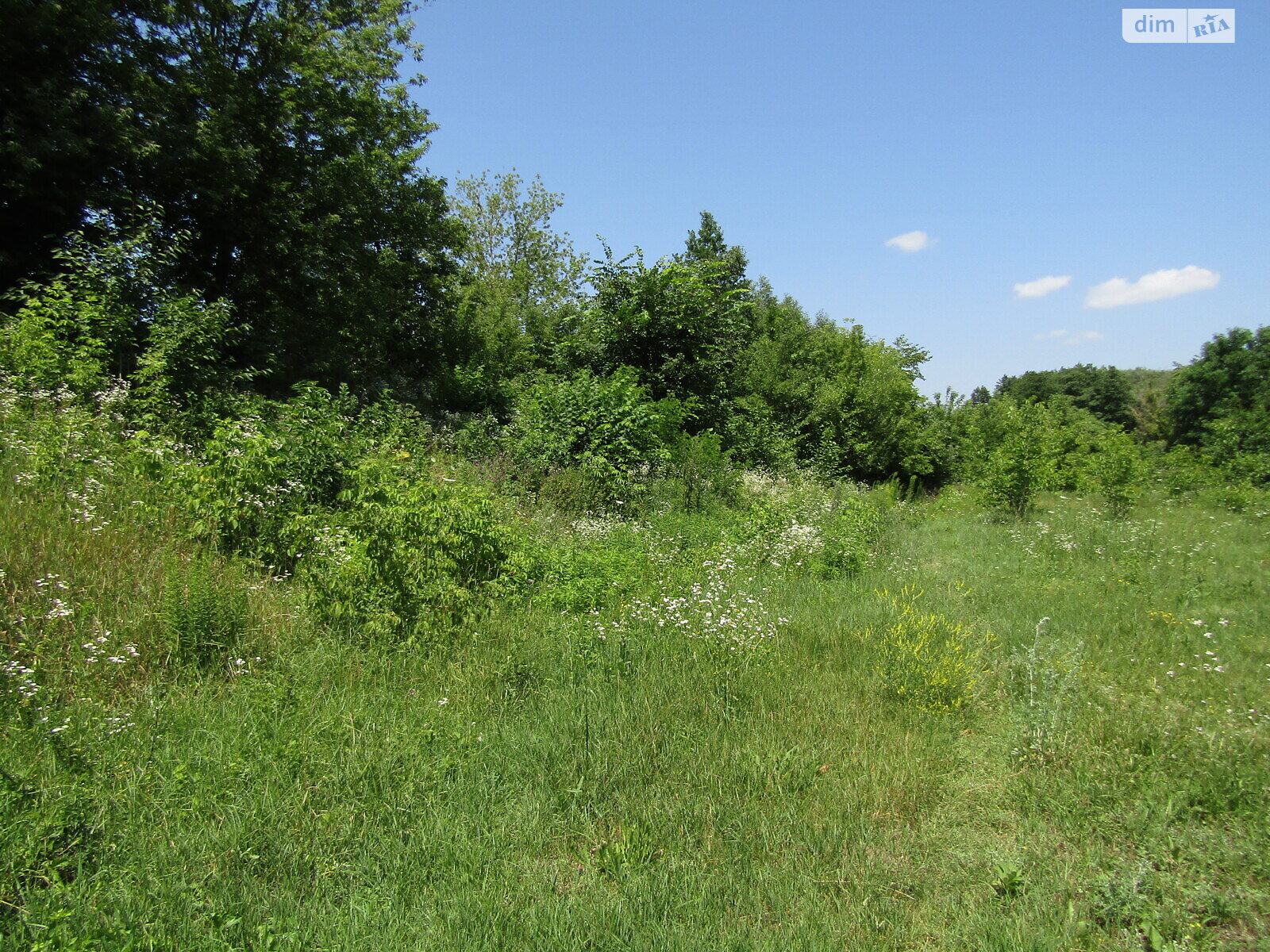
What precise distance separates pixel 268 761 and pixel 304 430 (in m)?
4.68

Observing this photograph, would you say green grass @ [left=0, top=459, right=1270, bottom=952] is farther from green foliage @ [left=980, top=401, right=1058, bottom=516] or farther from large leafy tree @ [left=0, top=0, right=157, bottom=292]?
large leafy tree @ [left=0, top=0, right=157, bottom=292]

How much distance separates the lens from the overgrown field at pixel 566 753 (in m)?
Answer: 2.76

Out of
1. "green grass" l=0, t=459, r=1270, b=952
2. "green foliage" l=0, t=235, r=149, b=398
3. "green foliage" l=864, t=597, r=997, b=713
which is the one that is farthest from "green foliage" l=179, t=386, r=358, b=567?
"green foliage" l=864, t=597, r=997, b=713

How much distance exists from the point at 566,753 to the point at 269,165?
16.1 m

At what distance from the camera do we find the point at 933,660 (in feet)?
17.1

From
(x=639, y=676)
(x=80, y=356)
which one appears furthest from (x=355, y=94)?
(x=639, y=676)

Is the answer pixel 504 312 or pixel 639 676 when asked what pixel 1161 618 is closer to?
pixel 639 676

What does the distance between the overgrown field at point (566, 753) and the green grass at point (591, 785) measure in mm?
19

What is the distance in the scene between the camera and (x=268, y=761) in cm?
341

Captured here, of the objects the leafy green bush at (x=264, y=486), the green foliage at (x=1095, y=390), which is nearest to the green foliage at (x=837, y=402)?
the leafy green bush at (x=264, y=486)

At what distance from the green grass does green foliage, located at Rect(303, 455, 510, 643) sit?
24 centimetres

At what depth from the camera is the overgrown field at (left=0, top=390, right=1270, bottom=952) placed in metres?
2.76

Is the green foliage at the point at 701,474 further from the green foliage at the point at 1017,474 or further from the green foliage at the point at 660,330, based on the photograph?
the green foliage at the point at 1017,474

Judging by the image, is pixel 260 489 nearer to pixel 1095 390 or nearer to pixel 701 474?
pixel 701 474
